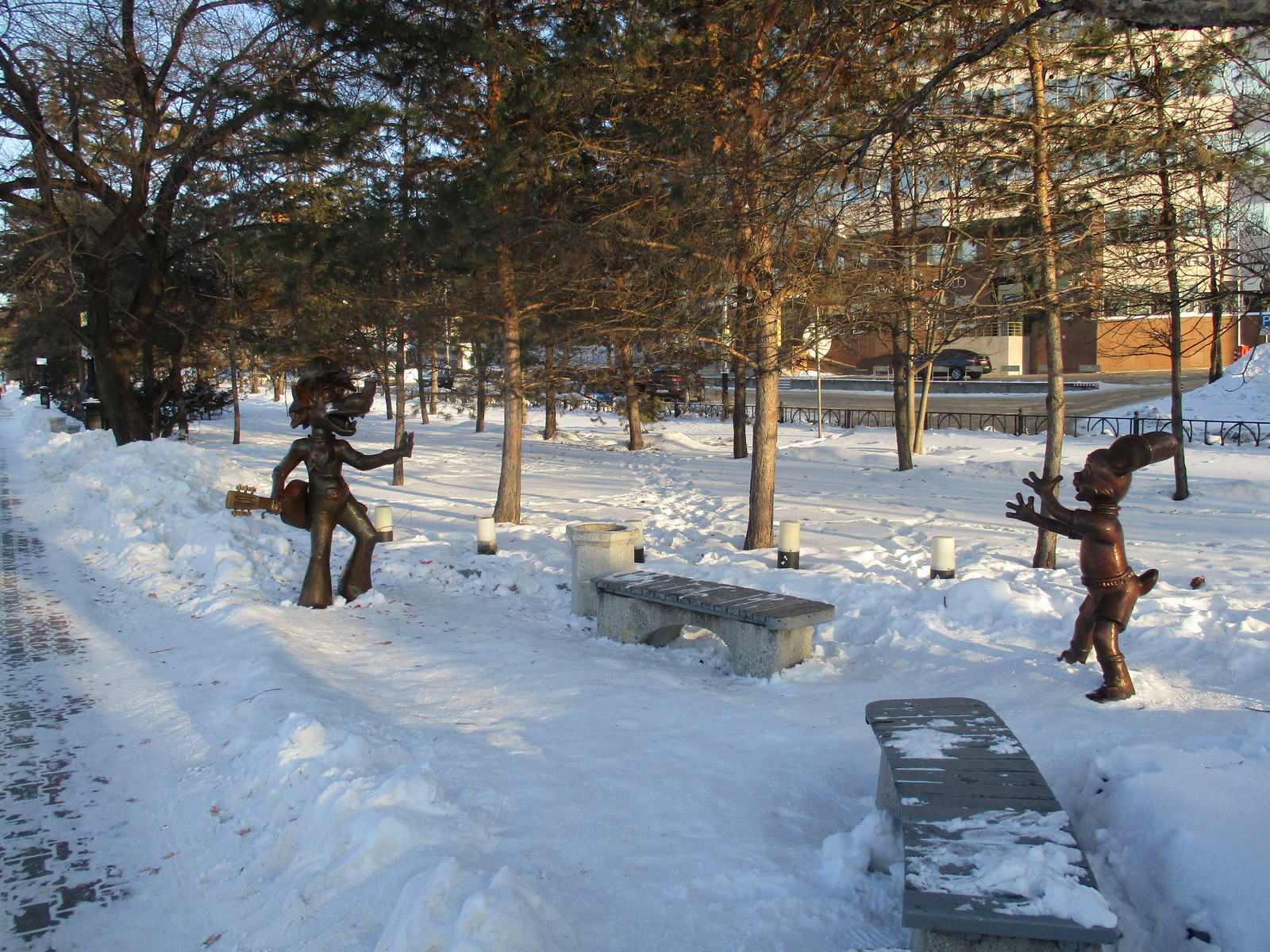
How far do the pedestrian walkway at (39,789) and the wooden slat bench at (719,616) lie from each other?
155 inches

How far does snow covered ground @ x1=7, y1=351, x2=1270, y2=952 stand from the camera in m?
3.40

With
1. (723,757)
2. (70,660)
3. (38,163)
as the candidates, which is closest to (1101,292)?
(723,757)

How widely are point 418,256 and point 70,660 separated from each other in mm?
8604

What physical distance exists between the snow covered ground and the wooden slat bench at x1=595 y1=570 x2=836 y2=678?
7.8 inches

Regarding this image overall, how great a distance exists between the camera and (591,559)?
28.4 ft

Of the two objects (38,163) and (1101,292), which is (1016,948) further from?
(38,163)

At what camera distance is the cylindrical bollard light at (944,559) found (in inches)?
344

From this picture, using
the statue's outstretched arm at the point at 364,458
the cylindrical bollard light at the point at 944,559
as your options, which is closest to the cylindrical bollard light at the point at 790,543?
the cylindrical bollard light at the point at 944,559

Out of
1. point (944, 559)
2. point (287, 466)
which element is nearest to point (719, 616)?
point (944, 559)

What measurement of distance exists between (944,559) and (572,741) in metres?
4.99

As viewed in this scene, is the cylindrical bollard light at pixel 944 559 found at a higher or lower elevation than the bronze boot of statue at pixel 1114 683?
higher

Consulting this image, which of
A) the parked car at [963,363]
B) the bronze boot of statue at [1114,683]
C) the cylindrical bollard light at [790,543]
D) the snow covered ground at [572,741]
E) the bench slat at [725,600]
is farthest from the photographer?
the parked car at [963,363]

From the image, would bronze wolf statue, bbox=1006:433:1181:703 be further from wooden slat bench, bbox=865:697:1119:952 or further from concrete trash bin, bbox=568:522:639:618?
concrete trash bin, bbox=568:522:639:618

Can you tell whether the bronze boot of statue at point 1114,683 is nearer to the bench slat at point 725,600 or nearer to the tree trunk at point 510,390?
the bench slat at point 725,600
